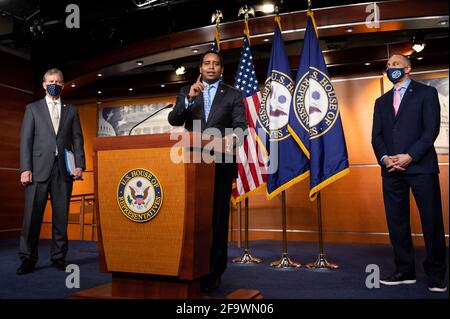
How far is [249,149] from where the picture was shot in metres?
4.16

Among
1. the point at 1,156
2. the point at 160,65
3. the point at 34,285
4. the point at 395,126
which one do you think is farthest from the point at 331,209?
the point at 1,156

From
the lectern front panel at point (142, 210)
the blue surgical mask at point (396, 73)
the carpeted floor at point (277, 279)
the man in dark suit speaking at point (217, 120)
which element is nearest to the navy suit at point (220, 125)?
the man in dark suit speaking at point (217, 120)

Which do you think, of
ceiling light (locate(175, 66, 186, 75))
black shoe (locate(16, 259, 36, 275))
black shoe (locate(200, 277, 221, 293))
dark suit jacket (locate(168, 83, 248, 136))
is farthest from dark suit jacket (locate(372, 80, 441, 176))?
ceiling light (locate(175, 66, 186, 75))

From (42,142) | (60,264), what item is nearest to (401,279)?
(60,264)

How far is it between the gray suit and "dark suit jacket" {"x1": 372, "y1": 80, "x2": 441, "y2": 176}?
2.62 m

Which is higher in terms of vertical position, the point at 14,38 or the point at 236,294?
the point at 14,38

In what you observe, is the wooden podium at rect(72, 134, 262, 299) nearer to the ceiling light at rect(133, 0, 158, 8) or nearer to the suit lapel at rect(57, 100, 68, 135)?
the suit lapel at rect(57, 100, 68, 135)

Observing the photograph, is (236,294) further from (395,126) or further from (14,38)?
(14,38)

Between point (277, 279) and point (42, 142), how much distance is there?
2307mm

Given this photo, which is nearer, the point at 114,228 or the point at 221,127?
the point at 114,228

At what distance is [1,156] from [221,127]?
5.31 meters

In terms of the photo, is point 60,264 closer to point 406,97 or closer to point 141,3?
point 406,97

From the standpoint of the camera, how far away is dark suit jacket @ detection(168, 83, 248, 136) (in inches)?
95.1

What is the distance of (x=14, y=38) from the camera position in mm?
5855
